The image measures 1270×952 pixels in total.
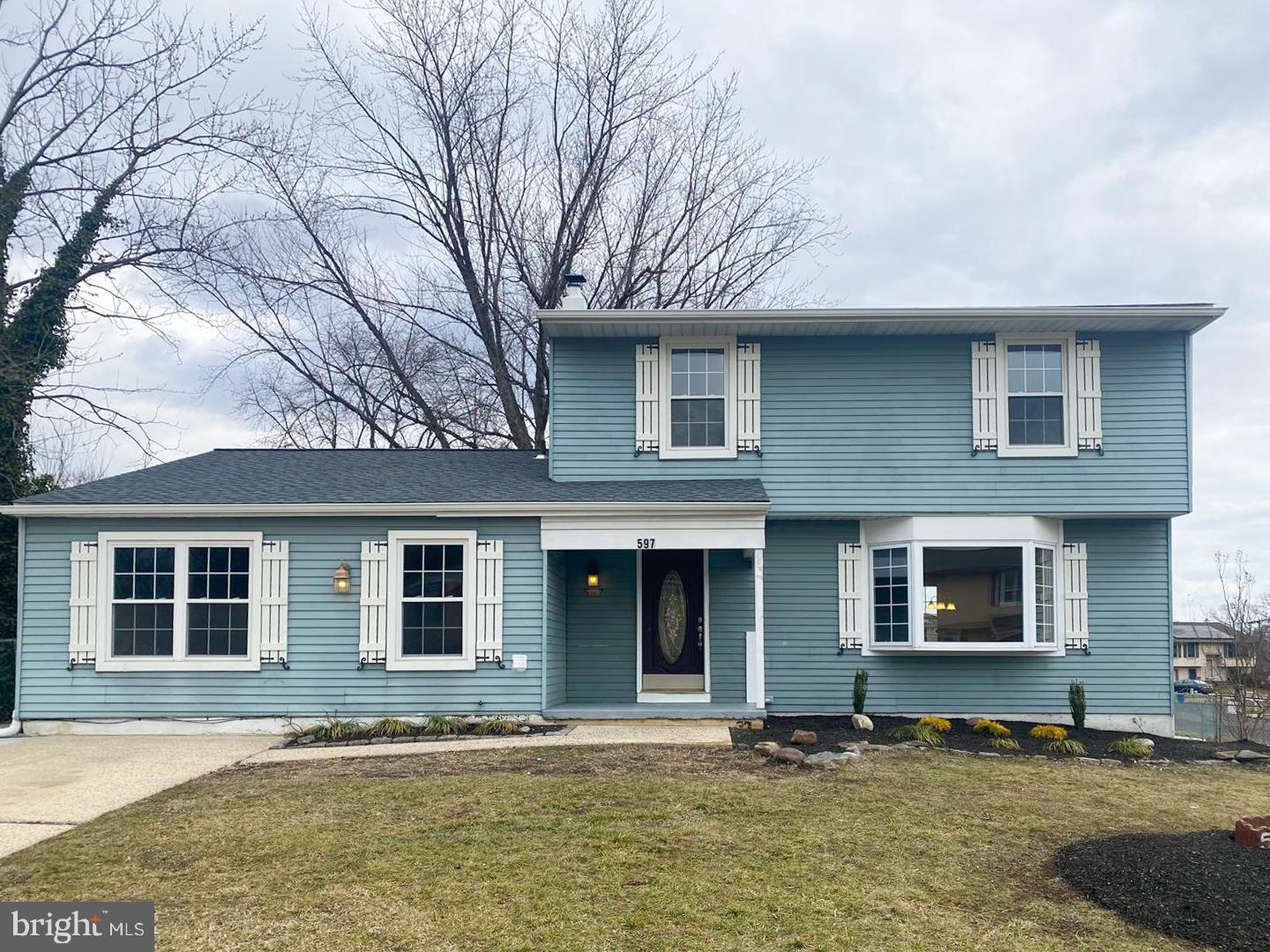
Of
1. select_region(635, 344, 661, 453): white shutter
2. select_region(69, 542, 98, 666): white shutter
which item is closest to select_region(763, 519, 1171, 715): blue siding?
select_region(635, 344, 661, 453): white shutter

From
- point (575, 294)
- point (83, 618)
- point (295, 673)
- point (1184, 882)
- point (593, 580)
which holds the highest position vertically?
point (575, 294)

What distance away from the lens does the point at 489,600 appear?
11.9 meters

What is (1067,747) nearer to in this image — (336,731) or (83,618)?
(336,731)

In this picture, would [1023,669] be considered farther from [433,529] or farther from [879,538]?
[433,529]

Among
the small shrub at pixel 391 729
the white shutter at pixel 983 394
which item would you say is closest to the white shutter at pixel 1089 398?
the white shutter at pixel 983 394

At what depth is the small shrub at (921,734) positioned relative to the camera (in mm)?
10766

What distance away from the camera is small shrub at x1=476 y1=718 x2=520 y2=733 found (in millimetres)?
11281

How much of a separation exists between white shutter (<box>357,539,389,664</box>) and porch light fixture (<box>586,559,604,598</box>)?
260 centimetres

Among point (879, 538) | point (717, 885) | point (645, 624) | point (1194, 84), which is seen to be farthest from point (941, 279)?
point (717, 885)

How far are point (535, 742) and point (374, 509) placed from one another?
3374 mm

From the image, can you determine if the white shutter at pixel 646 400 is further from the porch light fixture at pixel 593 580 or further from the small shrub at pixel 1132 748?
the small shrub at pixel 1132 748

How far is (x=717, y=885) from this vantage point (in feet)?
19.5

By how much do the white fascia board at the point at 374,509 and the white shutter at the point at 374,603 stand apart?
1.53 feet

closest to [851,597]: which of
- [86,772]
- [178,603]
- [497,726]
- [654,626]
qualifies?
[654,626]
